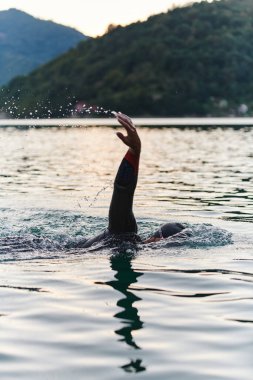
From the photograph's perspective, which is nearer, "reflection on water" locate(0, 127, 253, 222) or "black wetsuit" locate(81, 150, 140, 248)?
"black wetsuit" locate(81, 150, 140, 248)

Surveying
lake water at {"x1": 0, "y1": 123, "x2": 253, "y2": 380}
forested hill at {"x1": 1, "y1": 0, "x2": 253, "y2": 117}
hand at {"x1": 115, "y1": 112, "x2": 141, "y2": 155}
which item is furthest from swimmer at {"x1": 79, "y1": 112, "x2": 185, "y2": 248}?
forested hill at {"x1": 1, "y1": 0, "x2": 253, "y2": 117}

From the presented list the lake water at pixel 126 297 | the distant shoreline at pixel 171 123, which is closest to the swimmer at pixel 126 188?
the lake water at pixel 126 297

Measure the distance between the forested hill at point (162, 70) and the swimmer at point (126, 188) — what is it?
429 feet

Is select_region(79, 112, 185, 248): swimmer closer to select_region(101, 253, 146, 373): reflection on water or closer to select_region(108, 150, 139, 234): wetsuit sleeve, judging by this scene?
select_region(108, 150, 139, 234): wetsuit sleeve

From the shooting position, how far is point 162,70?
160875 mm

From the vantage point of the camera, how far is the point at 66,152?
146 ft

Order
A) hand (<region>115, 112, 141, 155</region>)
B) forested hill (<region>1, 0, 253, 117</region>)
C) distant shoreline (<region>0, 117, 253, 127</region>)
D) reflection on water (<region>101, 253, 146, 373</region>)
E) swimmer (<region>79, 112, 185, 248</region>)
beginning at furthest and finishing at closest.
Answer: forested hill (<region>1, 0, 253, 117</region>), distant shoreline (<region>0, 117, 253, 127</region>), swimmer (<region>79, 112, 185, 248</region>), hand (<region>115, 112, 141, 155</region>), reflection on water (<region>101, 253, 146, 373</region>)

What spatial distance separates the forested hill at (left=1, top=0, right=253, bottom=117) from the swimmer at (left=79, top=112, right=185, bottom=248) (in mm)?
130622

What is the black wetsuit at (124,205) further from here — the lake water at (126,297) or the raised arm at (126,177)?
the lake water at (126,297)

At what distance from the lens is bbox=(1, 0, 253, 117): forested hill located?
14675cm

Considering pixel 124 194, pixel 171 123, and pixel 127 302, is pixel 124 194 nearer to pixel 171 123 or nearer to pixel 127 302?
pixel 127 302

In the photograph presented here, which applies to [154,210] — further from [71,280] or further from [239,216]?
[71,280]

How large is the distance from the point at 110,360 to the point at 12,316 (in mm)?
1707

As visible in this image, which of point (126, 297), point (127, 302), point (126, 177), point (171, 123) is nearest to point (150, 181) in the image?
point (126, 177)
